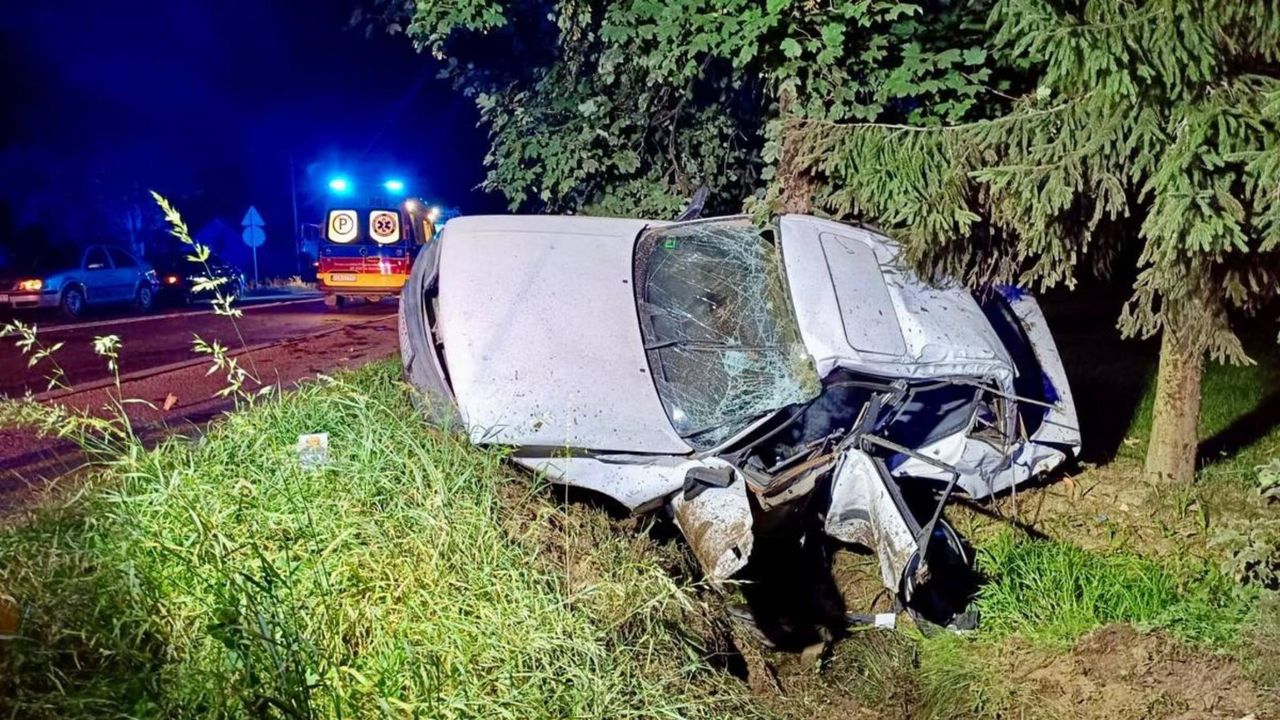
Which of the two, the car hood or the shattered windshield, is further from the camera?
the shattered windshield

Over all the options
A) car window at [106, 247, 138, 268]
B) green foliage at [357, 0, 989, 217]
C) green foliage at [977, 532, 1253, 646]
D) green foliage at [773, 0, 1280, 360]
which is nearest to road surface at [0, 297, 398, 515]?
car window at [106, 247, 138, 268]

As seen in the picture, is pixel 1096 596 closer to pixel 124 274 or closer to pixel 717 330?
pixel 717 330

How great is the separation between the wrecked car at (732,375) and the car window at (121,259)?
507 inches

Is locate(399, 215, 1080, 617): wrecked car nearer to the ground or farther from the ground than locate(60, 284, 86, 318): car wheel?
farther from the ground

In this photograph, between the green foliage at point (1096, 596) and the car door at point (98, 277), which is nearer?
the green foliage at point (1096, 596)

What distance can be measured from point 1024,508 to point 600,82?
17.1 feet

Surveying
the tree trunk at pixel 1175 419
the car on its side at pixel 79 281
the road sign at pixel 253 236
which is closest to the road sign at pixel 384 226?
the car on its side at pixel 79 281

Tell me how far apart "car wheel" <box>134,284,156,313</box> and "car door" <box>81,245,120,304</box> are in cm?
59

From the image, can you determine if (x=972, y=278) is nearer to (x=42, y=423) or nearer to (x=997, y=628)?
(x=997, y=628)

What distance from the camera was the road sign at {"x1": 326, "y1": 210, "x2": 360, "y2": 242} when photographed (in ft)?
54.8

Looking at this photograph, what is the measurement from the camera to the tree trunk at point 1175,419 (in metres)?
5.95

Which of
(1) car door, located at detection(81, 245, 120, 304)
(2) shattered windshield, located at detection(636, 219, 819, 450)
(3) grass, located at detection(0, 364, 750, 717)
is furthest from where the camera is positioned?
(1) car door, located at detection(81, 245, 120, 304)

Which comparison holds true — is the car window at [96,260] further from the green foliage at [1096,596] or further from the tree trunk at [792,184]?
the green foliage at [1096,596]

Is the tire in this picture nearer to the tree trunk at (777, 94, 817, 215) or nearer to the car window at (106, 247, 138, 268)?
the car window at (106, 247, 138, 268)
